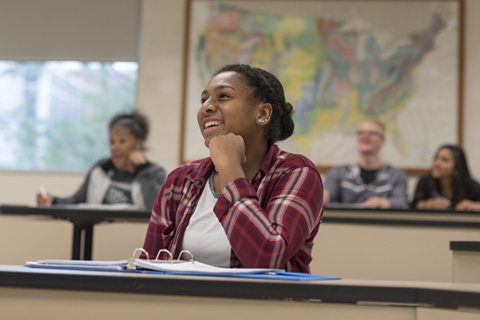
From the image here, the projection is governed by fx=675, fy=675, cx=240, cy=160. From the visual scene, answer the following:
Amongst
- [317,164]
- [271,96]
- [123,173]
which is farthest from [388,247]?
[317,164]

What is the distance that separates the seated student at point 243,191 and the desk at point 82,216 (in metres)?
0.90

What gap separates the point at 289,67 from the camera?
5.35 m

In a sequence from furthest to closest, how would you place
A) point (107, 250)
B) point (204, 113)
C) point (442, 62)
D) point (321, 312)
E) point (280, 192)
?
point (442, 62), point (107, 250), point (204, 113), point (280, 192), point (321, 312)

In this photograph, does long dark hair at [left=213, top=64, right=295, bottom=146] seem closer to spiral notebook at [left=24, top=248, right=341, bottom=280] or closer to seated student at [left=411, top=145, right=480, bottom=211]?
spiral notebook at [left=24, top=248, right=341, bottom=280]

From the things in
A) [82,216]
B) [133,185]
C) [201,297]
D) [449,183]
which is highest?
[449,183]

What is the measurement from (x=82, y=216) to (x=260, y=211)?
1.34 metres

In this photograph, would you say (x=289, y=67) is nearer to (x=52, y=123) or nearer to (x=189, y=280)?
(x=52, y=123)

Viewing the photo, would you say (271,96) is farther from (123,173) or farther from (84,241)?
(123,173)

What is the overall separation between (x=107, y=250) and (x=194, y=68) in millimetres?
2855

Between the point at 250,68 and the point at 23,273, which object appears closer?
the point at 23,273

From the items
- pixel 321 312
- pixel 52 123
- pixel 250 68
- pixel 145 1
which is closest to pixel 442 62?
pixel 145 1

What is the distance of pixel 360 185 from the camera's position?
4473mm

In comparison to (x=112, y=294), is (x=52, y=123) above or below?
above

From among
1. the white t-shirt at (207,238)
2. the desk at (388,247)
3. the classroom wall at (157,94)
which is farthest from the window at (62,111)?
the white t-shirt at (207,238)
